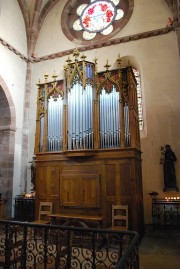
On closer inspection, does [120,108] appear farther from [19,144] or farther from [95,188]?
[19,144]

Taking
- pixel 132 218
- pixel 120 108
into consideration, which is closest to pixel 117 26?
pixel 120 108

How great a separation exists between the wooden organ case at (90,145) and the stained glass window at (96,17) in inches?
145

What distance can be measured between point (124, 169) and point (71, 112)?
2.25 meters

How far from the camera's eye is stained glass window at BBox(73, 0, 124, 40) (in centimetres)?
982

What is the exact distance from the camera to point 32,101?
33.2ft

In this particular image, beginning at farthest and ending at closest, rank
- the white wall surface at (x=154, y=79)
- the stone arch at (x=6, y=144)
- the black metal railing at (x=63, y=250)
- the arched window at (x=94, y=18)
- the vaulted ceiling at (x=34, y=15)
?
1. the vaulted ceiling at (x=34, y=15)
2. the arched window at (x=94, y=18)
3. the stone arch at (x=6, y=144)
4. the white wall surface at (x=154, y=79)
5. the black metal railing at (x=63, y=250)

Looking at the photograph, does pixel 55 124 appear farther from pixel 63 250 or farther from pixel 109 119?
pixel 63 250

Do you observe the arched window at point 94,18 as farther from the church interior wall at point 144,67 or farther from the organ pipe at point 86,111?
the organ pipe at point 86,111

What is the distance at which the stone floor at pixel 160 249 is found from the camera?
4336 mm

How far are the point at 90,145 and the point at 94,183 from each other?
1009 millimetres

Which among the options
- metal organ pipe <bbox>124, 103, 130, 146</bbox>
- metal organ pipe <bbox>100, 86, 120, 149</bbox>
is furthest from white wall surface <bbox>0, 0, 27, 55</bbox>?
metal organ pipe <bbox>124, 103, 130, 146</bbox>

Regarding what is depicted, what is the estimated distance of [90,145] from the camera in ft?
20.9

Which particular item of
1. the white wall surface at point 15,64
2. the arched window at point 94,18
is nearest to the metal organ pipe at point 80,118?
the white wall surface at point 15,64

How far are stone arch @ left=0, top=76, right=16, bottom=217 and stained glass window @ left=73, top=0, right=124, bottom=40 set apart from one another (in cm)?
422
